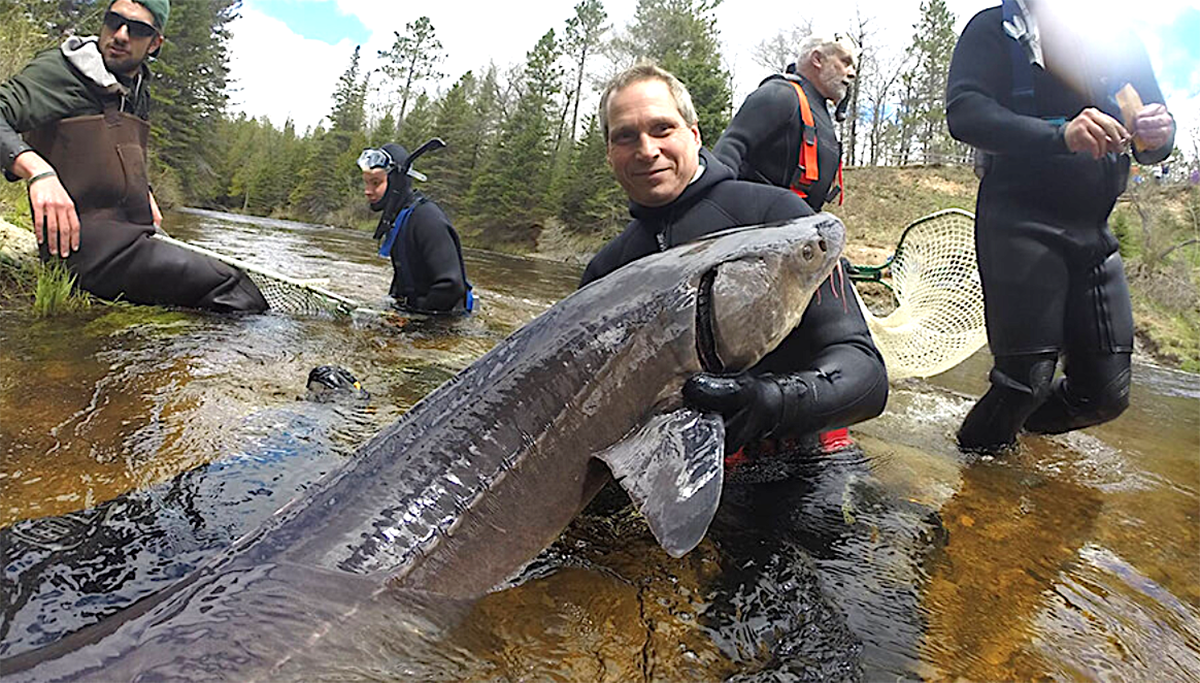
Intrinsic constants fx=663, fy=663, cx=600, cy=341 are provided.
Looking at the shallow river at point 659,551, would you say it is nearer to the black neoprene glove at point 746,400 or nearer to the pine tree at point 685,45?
the black neoprene glove at point 746,400

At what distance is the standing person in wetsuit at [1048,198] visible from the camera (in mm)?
3629

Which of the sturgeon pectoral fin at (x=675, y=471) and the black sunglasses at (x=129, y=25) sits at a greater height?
the black sunglasses at (x=129, y=25)

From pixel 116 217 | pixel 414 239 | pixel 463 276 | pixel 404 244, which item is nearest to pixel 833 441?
pixel 463 276

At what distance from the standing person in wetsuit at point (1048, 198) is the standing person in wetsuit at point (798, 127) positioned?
937 millimetres

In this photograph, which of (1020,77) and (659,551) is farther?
(1020,77)

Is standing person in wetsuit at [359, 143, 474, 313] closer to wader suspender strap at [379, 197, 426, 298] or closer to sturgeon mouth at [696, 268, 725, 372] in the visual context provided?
wader suspender strap at [379, 197, 426, 298]

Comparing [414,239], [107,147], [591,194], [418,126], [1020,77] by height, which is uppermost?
[418,126]

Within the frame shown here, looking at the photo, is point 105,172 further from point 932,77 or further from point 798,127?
point 932,77

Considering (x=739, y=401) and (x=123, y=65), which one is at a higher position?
(x=123, y=65)

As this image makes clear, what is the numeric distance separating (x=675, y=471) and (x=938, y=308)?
4.95m

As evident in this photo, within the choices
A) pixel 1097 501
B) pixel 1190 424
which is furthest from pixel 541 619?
pixel 1190 424

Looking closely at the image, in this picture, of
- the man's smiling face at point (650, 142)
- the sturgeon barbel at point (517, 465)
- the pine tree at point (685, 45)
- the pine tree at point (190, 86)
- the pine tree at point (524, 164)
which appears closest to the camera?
the sturgeon barbel at point (517, 465)

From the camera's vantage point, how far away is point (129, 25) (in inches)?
198

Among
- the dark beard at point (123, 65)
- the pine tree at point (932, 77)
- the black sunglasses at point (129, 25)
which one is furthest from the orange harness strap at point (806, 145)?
the pine tree at point (932, 77)
